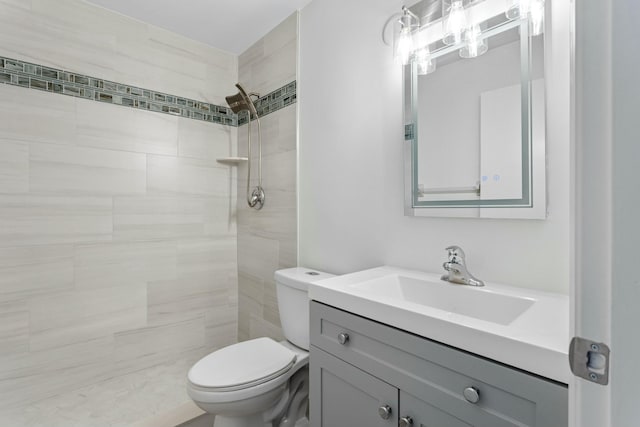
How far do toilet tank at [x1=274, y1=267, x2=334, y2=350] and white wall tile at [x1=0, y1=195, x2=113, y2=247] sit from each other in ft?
3.80

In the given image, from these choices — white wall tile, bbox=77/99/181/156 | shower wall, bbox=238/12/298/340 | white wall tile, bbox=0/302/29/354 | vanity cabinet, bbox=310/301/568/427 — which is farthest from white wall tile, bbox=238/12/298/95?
white wall tile, bbox=0/302/29/354

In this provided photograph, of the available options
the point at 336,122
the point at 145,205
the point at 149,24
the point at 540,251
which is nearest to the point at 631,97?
the point at 540,251

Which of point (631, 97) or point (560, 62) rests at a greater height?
point (560, 62)

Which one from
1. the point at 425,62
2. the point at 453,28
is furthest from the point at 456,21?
the point at 425,62

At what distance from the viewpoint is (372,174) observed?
152 centimetres

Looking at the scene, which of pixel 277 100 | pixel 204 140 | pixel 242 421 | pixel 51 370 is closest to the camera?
pixel 242 421

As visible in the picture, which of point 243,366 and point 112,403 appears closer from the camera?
point 243,366

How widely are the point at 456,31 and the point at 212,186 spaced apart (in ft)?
6.01

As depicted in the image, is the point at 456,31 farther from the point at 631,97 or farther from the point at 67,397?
the point at 67,397

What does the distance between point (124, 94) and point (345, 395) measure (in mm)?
2108

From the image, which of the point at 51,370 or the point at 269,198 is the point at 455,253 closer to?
the point at 269,198

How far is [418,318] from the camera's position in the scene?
2.72 feet

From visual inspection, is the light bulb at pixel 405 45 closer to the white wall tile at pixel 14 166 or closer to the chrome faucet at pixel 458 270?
the chrome faucet at pixel 458 270

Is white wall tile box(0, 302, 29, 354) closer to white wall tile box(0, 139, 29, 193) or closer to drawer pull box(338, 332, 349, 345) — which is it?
white wall tile box(0, 139, 29, 193)
